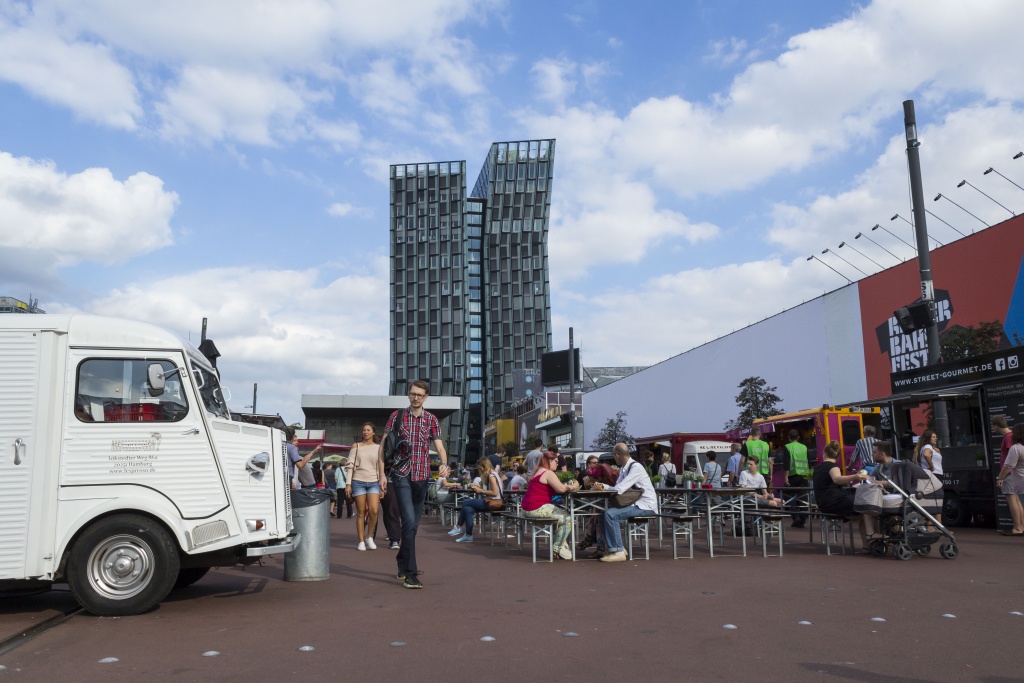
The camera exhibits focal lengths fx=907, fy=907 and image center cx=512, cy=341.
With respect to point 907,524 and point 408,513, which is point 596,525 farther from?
point 408,513

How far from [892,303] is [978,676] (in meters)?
30.6

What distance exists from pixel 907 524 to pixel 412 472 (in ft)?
19.2

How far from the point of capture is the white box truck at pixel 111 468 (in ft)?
22.7

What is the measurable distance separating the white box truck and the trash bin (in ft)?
4.59

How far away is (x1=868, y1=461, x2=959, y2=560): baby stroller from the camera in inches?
410

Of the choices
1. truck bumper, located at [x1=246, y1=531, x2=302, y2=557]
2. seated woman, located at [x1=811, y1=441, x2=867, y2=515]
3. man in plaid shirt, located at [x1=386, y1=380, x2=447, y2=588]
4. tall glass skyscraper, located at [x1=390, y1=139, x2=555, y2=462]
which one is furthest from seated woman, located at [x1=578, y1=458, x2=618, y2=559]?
tall glass skyscraper, located at [x1=390, y1=139, x2=555, y2=462]

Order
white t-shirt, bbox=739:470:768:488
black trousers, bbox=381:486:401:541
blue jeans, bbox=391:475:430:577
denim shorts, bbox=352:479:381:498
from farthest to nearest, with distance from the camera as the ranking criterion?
white t-shirt, bbox=739:470:768:488 → black trousers, bbox=381:486:401:541 → denim shorts, bbox=352:479:381:498 → blue jeans, bbox=391:475:430:577

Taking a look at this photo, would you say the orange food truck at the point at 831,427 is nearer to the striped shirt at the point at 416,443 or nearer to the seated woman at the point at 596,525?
the seated woman at the point at 596,525

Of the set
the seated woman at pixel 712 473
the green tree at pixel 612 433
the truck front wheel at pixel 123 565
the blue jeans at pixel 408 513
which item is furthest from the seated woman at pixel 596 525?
the green tree at pixel 612 433

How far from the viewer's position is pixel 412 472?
8664mm

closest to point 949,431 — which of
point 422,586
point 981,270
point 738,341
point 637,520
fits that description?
point 637,520

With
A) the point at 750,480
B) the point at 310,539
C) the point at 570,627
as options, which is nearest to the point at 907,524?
the point at 750,480

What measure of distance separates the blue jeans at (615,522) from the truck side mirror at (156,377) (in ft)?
18.4

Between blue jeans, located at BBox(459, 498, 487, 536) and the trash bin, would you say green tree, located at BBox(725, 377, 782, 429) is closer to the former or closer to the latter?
blue jeans, located at BBox(459, 498, 487, 536)
